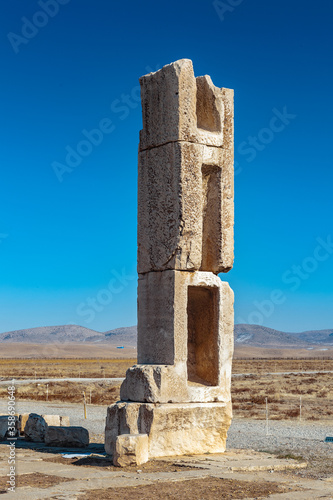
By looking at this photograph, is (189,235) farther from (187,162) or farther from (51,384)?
(51,384)

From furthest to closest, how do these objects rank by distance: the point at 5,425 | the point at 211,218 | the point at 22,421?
the point at 22,421
the point at 5,425
the point at 211,218

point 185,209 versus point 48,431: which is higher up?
point 185,209

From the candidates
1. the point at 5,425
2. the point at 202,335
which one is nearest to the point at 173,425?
the point at 202,335

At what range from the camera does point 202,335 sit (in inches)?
458

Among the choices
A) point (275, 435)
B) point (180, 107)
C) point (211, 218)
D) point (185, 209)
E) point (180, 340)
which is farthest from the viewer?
point (275, 435)

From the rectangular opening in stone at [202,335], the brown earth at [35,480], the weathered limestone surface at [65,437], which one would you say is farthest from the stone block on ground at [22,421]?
the brown earth at [35,480]

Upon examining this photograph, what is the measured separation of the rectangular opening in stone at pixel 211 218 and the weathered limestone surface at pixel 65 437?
375 centimetres

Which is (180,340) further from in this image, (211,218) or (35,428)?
(35,428)

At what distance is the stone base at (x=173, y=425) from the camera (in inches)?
395

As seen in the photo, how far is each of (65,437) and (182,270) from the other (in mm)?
3893

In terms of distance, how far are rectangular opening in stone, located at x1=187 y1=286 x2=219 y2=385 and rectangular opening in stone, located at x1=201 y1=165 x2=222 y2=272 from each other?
514 millimetres

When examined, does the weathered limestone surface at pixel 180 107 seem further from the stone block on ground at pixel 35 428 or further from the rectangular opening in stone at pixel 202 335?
the stone block on ground at pixel 35 428

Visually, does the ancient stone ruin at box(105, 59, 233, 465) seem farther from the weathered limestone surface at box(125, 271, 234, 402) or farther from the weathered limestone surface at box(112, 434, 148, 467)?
the weathered limestone surface at box(112, 434, 148, 467)

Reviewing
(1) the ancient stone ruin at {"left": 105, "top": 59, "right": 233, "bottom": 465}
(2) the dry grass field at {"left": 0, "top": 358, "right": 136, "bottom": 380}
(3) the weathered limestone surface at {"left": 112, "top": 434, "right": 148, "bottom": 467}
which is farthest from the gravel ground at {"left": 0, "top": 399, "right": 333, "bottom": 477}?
(2) the dry grass field at {"left": 0, "top": 358, "right": 136, "bottom": 380}
